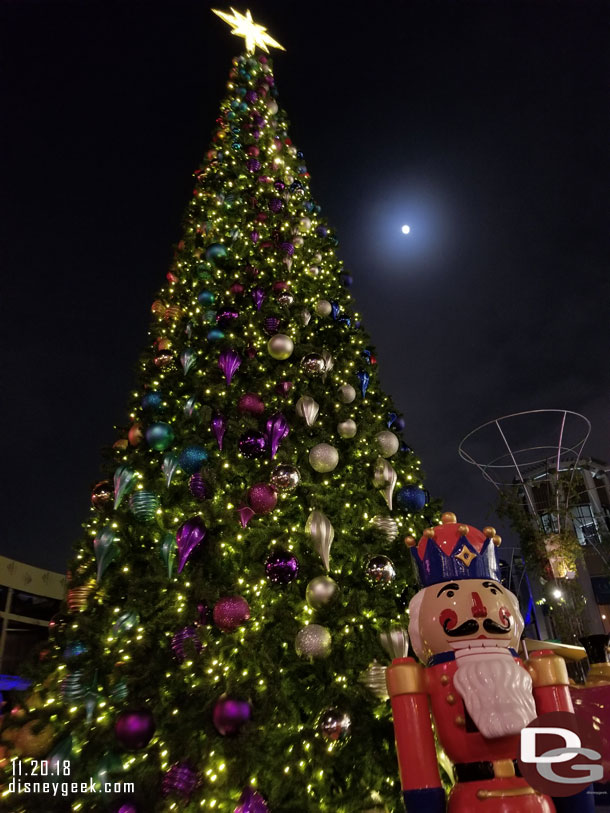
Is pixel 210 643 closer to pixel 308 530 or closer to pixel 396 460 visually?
pixel 308 530

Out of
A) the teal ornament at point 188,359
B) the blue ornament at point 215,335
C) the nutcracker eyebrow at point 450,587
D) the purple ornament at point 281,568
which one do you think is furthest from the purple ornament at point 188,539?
the blue ornament at point 215,335

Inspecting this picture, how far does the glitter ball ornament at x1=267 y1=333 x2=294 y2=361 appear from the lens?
339 centimetres

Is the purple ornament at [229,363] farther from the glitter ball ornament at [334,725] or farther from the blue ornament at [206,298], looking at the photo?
the glitter ball ornament at [334,725]

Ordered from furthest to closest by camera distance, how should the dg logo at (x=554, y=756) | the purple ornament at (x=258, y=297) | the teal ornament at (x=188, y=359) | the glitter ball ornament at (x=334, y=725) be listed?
1. the purple ornament at (x=258, y=297)
2. the teal ornament at (x=188, y=359)
3. the glitter ball ornament at (x=334, y=725)
4. the dg logo at (x=554, y=756)

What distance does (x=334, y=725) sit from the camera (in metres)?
2.02

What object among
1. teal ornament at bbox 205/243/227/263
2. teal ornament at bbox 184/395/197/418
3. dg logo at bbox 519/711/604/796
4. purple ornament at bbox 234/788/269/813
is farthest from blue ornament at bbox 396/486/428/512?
teal ornament at bbox 205/243/227/263

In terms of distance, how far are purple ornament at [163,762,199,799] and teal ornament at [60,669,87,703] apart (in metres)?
0.62

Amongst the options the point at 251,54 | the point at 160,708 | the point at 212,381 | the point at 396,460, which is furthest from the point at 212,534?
the point at 251,54

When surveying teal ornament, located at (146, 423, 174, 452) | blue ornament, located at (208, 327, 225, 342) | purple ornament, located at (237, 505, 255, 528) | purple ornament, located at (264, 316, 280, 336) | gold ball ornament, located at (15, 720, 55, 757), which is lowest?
gold ball ornament, located at (15, 720, 55, 757)

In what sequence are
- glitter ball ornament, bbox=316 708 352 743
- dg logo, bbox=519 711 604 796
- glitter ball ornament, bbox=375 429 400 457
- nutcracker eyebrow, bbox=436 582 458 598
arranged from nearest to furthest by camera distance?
dg logo, bbox=519 711 604 796, nutcracker eyebrow, bbox=436 582 458 598, glitter ball ornament, bbox=316 708 352 743, glitter ball ornament, bbox=375 429 400 457

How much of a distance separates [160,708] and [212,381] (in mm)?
2116

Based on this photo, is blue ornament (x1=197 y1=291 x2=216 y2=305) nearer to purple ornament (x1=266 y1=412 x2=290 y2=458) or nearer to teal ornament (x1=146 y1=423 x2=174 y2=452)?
teal ornament (x1=146 y1=423 x2=174 y2=452)

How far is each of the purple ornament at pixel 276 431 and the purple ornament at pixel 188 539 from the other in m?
0.71

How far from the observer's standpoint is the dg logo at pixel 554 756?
1549 millimetres
